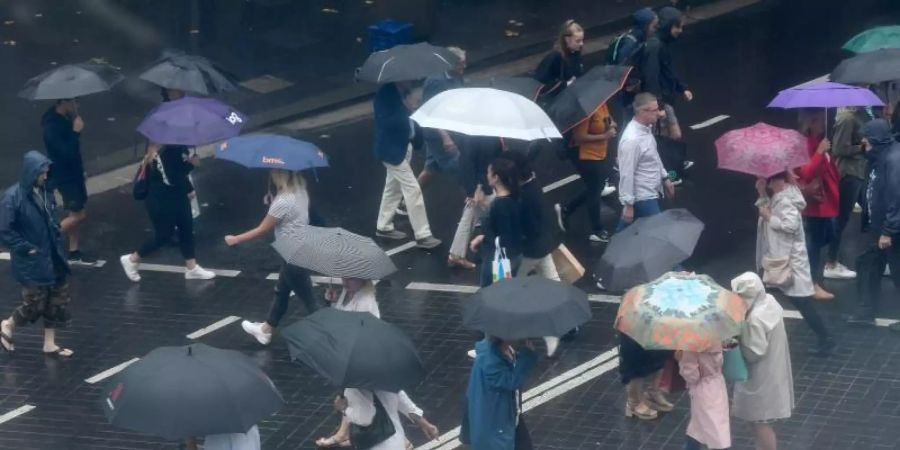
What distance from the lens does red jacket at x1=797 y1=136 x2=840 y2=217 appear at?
528 inches

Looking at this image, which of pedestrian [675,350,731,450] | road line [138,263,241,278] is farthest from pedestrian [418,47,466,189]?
pedestrian [675,350,731,450]

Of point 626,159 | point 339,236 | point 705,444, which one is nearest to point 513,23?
point 626,159

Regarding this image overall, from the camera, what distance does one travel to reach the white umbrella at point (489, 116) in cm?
1338

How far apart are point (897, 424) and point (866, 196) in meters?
2.20

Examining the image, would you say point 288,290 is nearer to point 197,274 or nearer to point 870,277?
point 197,274

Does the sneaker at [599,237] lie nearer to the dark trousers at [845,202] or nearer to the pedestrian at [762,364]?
the dark trousers at [845,202]

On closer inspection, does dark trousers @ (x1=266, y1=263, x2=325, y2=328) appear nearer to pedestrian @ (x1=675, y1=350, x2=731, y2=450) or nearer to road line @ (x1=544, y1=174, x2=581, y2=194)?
pedestrian @ (x1=675, y1=350, x2=731, y2=450)

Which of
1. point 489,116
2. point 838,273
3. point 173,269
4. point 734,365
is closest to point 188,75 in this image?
point 173,269

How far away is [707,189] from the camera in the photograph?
661 inches

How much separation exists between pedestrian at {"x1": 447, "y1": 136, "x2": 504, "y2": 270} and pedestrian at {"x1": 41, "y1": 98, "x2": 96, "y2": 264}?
343 cm

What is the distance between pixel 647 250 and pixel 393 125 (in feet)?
14.7

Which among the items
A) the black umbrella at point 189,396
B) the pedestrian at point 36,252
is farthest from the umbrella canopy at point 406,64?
the black umbrella at point 189,396

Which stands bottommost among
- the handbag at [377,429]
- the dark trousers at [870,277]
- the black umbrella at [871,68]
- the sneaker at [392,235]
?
the sneaker at [392,235]

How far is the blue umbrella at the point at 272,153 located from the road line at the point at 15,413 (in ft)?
7.95
